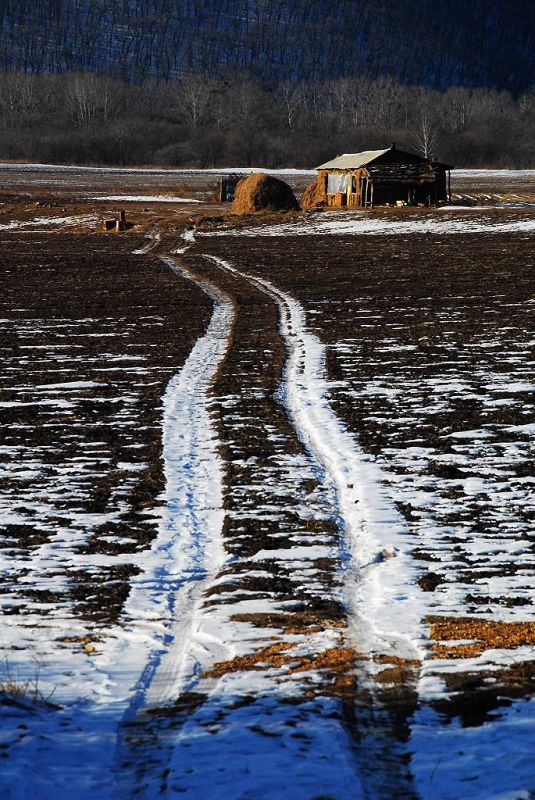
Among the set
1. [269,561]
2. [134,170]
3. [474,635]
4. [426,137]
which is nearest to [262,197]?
[269,561]

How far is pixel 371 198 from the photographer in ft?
178

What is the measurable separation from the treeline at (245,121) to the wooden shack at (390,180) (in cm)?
4939

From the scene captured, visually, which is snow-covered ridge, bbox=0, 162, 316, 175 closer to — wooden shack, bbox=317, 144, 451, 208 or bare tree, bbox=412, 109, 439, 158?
bare tree, bbox=412, 109, 439, 158

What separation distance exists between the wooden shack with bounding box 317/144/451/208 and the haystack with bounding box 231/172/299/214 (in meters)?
3.38

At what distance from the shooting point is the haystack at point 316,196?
57544mm

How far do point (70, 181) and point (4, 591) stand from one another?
84.5 metres

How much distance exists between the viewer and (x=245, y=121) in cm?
14238

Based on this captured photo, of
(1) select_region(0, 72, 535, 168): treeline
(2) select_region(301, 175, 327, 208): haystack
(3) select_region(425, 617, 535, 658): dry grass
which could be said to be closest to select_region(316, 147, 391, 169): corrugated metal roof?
(2) select_region(301, 175, 327, 208): haystack

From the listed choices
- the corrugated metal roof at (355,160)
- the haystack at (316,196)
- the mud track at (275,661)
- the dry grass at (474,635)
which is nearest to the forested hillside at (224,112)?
the haystack at (316,196)

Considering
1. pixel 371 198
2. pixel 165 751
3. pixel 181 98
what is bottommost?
pixel 165 751

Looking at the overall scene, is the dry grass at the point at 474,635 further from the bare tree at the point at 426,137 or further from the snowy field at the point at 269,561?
the bare tree at the point at 426,137

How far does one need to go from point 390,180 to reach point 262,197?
688cm

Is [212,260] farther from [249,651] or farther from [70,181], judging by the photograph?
[70,181]

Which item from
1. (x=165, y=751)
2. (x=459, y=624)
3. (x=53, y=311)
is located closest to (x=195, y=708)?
(x=165, y=751)
